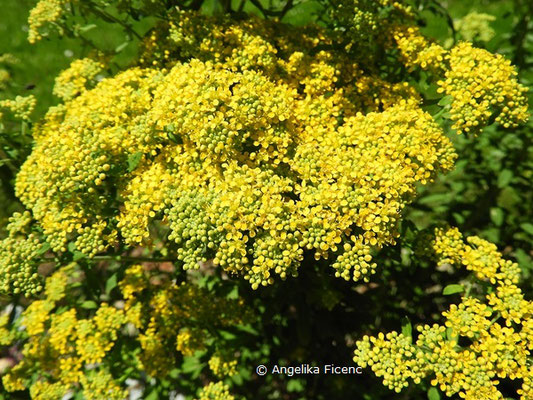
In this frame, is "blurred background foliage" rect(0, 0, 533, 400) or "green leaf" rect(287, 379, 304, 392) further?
"green leaf" rect(287, 379, 304, 392)

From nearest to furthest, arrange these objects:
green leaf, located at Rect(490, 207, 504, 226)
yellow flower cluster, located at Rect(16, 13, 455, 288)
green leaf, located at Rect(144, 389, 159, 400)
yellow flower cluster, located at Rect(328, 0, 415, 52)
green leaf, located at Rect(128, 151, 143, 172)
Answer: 1. yellow flower cluster, located at Rect(16, 13, 455, 288)
2. green leaf, located at Rect(128, 151, 143, 172)
3. yellow flower cluster, located at Rect(328, 0, 415, 52)
4. green leaf, located at Rect(144, 389, 159, 400)
5. green leaf, located at Rect(490, 207, 504, 226)

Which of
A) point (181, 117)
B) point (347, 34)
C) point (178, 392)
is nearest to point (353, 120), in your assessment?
point (347, 34)

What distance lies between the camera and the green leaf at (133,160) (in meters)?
2.31

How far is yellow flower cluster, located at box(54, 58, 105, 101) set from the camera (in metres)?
2.99

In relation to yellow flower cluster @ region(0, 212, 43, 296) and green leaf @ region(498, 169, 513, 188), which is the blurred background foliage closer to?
green leaf @ region(498, 169, 513, 188)

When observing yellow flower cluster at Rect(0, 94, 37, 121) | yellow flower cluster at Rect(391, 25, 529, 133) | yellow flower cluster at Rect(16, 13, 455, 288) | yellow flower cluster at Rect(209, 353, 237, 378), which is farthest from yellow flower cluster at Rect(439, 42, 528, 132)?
yellow flower cluster at Rect(0, 94, 37, 121)

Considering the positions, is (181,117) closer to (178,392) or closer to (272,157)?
(272,157)

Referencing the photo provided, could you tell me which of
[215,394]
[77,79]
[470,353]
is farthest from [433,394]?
[77,79]

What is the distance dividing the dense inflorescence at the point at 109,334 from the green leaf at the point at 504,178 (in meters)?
2.62

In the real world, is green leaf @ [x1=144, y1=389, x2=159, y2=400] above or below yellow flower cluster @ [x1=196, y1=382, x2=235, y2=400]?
below

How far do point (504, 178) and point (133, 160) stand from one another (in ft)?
10.9

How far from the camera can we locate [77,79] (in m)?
3.03

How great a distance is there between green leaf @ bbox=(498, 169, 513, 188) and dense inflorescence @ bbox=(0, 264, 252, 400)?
8.61 feet

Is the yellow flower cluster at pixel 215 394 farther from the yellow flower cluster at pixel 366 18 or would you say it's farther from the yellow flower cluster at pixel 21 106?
the yellow flower cluster at pixel 366 18
